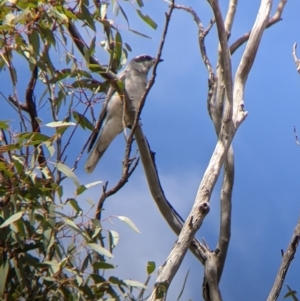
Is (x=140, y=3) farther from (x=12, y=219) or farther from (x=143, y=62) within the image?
(x=143, y=62)

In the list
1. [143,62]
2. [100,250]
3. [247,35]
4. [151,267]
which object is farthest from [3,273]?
[143,62]

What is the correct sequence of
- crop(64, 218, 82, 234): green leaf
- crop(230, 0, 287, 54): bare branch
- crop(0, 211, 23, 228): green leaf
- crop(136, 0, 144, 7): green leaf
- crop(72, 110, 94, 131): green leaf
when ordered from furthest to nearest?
1. crop(230, 0, 287, 54): bare branch
2. crop(72, 110, 94, 131): green leaf
3. crop(136, 0, 144, 7): green leaf
4. crop(64, 218, 82, 234): green leaf
5. crop(0, 211, 23, 228): green leaf

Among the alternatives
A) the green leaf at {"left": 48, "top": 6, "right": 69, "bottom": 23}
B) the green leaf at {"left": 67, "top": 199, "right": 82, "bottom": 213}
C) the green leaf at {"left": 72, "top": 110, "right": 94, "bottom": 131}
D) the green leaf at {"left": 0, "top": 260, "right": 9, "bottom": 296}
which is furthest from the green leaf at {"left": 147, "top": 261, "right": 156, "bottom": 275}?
the green leaf at {"left": 48, "top": 6, "right": 69, "bottom": 23}

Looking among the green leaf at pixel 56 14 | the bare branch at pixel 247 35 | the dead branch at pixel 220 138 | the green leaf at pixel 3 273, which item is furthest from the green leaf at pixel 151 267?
the bare branch at pixel 247 35

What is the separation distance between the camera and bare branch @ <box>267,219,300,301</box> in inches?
59.3

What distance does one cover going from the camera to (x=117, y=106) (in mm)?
3121

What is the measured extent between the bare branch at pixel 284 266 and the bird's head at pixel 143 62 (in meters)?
1.91

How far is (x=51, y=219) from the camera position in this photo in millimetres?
1388

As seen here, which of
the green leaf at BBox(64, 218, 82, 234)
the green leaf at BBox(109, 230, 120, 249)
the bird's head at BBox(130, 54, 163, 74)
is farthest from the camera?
the bird's head at BBox(130, 54, 163, 74)

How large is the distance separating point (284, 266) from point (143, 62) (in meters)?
2.01

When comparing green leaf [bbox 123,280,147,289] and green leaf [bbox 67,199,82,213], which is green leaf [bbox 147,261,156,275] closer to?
green leaf [bbox 123,280,147,289]

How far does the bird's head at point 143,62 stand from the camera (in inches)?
132

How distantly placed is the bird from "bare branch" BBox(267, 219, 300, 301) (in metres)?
1.22

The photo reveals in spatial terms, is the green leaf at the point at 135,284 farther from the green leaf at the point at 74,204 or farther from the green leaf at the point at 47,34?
the green leaf at the point at 47,34
